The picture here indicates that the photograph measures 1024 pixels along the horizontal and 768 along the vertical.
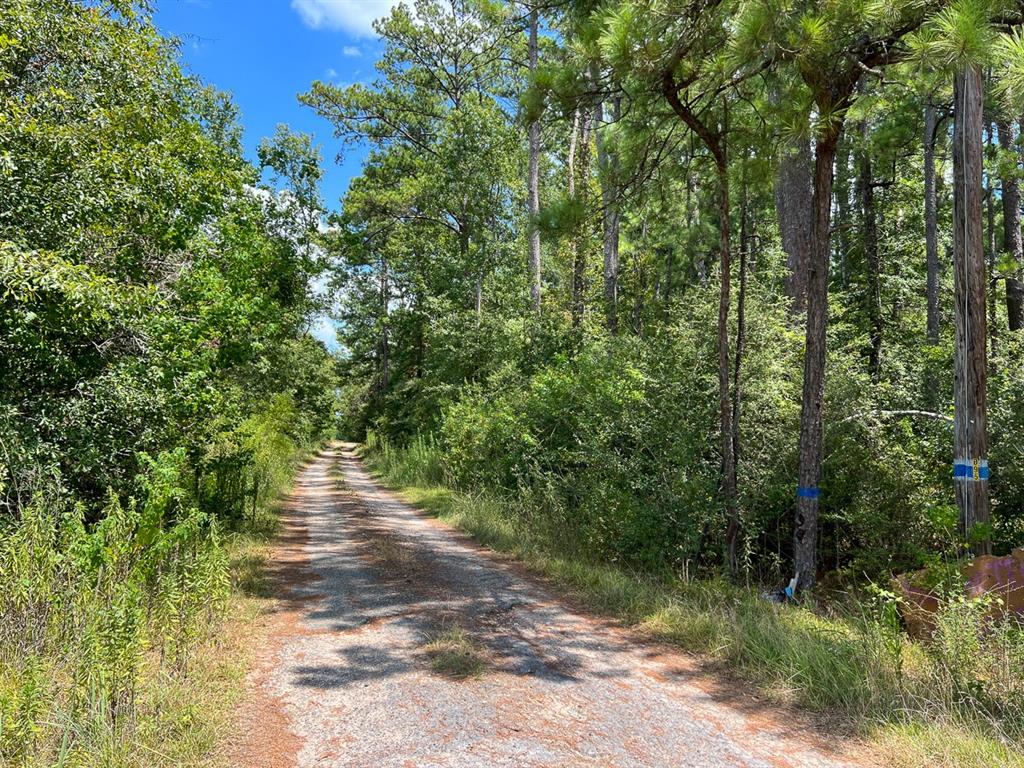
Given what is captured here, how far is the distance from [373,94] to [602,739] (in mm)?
24984

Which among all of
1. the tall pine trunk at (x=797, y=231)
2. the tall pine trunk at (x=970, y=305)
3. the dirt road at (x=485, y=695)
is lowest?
the dirt road at (x=485, y=695)

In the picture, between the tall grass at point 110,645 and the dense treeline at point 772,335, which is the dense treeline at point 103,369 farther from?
the dense treeline at point 772,335

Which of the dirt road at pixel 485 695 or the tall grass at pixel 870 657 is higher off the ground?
the tall grass at pixel 870 657

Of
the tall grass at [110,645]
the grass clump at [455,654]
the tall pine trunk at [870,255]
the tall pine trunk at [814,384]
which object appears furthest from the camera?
the tall pine trunk at [870,255]

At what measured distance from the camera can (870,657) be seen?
428 centimetres

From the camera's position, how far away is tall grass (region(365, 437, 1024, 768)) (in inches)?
138

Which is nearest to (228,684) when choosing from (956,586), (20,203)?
(20,203)

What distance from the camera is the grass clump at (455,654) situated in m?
4.42

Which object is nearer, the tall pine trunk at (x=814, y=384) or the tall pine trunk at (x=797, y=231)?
the tall pine trunk at (x=814, y=384)

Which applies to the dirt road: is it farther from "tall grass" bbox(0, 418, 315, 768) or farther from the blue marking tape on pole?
the blue marking tape on pole

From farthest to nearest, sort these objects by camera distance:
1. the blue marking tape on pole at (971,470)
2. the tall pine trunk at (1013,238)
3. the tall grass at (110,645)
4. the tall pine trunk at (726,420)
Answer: the tall pine trunk at (1013,238) < the tall pine trunk at (726,420) < the blue marking tape on pole at (971,470) < the tall grass at (110,645)

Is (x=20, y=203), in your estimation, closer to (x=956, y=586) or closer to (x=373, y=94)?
(x=956, y=586)

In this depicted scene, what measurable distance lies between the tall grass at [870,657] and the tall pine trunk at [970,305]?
1.43 meters

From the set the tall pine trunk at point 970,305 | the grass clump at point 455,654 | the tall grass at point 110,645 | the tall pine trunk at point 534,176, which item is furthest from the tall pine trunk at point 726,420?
the tall pine trunk at point 534,176
